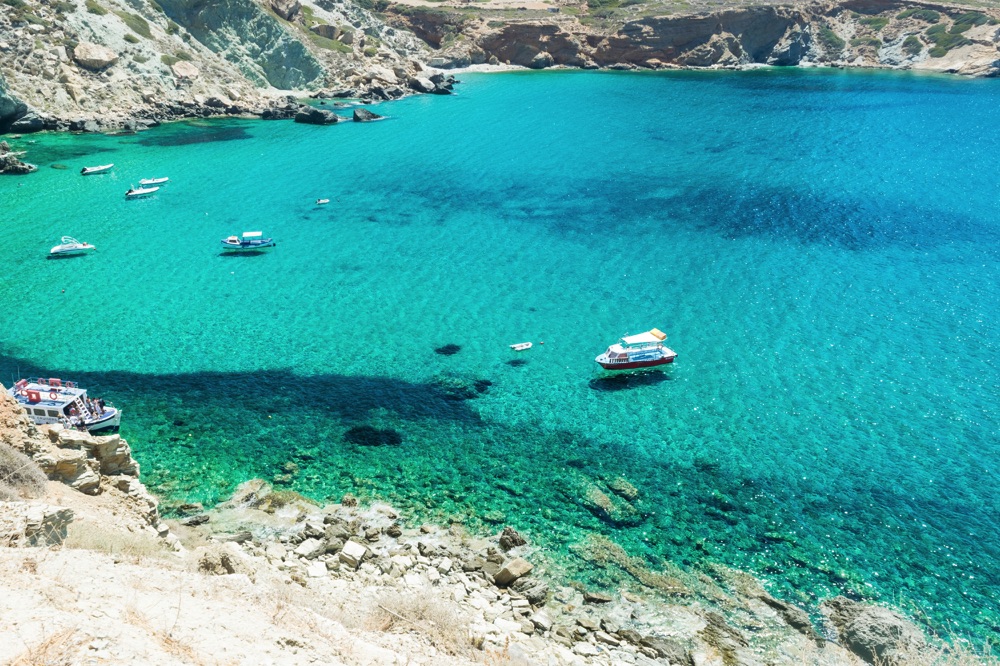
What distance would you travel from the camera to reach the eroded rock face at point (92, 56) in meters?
105

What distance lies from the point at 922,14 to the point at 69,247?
212m

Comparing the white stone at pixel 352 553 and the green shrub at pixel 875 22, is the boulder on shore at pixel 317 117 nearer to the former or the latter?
the white stone at pixel 352 553

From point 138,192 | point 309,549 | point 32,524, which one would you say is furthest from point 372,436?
point 138,192

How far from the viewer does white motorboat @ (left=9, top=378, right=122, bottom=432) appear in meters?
35.0

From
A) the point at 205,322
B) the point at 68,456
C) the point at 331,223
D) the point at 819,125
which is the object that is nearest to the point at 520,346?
the point at 205,322

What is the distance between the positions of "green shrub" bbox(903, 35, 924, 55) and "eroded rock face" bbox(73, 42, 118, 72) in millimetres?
182571

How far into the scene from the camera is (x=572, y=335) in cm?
4934

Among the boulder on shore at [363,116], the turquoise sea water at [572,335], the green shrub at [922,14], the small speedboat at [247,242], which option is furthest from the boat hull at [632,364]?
the green shrub at [922,14]

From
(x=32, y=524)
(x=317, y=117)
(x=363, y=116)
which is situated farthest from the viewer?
(x=363, y=116)

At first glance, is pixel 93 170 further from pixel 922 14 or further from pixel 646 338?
pixel 922 14

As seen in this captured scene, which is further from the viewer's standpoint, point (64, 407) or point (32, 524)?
point (64, 407)

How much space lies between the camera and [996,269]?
197 feet

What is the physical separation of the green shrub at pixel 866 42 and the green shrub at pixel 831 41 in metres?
2.67

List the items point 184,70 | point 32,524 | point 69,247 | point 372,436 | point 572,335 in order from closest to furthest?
point 32,524 < point 372,436 < point 572,335 < point 69,247 < point 184,70
